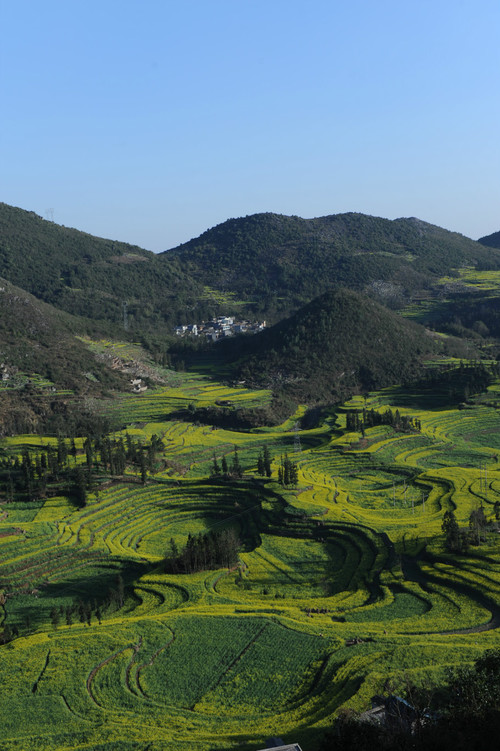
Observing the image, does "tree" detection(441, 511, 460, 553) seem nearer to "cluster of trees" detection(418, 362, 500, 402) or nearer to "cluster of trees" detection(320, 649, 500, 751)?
"cluster of trees" detection(320, 649, 500, 751)

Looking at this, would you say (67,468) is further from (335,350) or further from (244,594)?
(335,350)

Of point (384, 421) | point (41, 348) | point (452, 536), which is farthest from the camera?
point (41, 348)

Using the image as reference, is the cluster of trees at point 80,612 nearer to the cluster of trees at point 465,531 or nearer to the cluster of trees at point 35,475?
the cluster of trees at point 35,475

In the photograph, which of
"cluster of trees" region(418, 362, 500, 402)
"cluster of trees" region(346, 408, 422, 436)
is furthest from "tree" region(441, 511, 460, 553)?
"cluster of trees" region(418, 362, 500, 402)

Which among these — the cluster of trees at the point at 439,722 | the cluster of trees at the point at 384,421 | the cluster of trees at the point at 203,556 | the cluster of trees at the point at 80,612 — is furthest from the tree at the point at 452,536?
the cluster of trees at the point at 384,421

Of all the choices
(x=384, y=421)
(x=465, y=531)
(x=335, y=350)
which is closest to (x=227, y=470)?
(x=384, y=421)

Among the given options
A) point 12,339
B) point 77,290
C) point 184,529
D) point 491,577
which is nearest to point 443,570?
point 491,577

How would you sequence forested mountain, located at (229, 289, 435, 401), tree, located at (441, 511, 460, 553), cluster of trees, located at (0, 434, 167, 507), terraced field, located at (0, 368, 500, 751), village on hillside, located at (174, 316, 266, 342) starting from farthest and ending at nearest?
village on hillside, located at (174, 316, 266, 342) < forested mountain, located at (229, 289, 435, 401) < cluster of trees, located at (0, 434, 167, 507) < tree, located at (441, 511, 460, 553) < terraced field, located at (0, 368, 500, 751)
